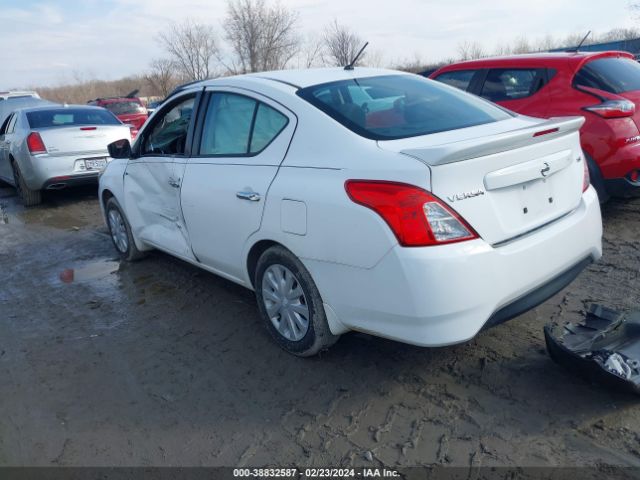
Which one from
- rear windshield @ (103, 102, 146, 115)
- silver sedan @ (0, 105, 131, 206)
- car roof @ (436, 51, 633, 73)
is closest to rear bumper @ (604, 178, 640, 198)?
car roof @ (436, 51, 633, 73)

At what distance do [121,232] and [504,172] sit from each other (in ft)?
13.5

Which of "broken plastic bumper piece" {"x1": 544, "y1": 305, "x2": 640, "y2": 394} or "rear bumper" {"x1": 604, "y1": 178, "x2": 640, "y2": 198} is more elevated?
"rear bumper" {"x1": 604, "y1": 178, "x2": 640, "y2": 198}

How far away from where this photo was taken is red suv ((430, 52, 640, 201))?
5.03 meters

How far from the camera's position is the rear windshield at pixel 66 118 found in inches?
348

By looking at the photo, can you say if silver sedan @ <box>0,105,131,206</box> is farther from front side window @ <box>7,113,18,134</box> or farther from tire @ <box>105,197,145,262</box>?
tire @ <box>105,197,145,262</box>

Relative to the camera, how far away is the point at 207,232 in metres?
3.84

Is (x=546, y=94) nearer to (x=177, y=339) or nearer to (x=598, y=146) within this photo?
(x=598, y=146)

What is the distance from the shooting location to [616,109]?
5016 millimetres

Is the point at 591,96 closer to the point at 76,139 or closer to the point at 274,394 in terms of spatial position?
the point at 274,394

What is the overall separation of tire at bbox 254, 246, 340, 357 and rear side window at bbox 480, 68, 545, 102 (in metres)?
3.84

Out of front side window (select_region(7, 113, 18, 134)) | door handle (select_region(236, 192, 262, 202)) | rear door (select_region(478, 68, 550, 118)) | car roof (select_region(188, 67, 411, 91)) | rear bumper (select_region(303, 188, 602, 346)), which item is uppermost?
car roof (select_region(188, 67, 411, 91))

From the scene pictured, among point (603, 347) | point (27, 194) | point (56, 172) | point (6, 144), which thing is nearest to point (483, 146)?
point (603, 347)

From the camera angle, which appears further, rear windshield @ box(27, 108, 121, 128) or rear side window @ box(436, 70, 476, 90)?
rear windshield @ box(27, 108, 121, 128)

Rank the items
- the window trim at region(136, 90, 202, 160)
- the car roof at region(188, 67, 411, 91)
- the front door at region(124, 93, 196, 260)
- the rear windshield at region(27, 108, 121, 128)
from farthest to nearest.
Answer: the rear windshield at region(27, 108, 121, 128)
the front door at region(124, 93, 196, 260)
the window trim at region(136, 90, 202, 160)
the car roof at region(188, 67, 411, 91)
